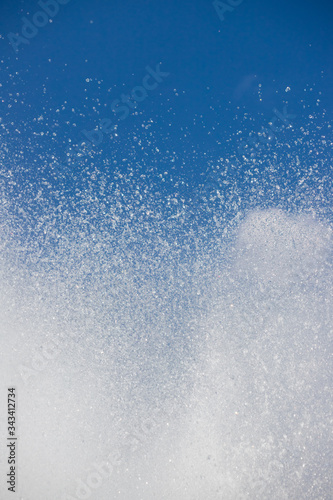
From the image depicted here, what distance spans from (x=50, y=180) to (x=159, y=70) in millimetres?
372

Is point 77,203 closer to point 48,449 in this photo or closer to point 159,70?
point 159,70

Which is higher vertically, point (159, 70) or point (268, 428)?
point (159, 70)

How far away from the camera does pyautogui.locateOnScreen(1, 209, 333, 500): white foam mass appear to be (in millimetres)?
963

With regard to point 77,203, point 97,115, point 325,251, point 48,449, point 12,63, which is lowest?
Answer: point 48,449

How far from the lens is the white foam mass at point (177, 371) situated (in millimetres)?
963

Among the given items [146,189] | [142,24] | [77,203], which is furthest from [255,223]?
[142,24]

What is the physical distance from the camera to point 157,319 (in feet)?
3.25

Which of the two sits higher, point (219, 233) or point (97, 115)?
point (97, 115)

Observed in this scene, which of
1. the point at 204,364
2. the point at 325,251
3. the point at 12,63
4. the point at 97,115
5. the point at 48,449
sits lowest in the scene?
the point at 48,449

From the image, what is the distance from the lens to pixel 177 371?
0.99 meters

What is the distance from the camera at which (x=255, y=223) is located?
1.01m

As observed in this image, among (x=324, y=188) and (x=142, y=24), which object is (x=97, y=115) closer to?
(x=142, y=24)

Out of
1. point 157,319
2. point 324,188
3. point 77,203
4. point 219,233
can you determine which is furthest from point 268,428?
point 77,203

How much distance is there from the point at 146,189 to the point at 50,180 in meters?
0.23
